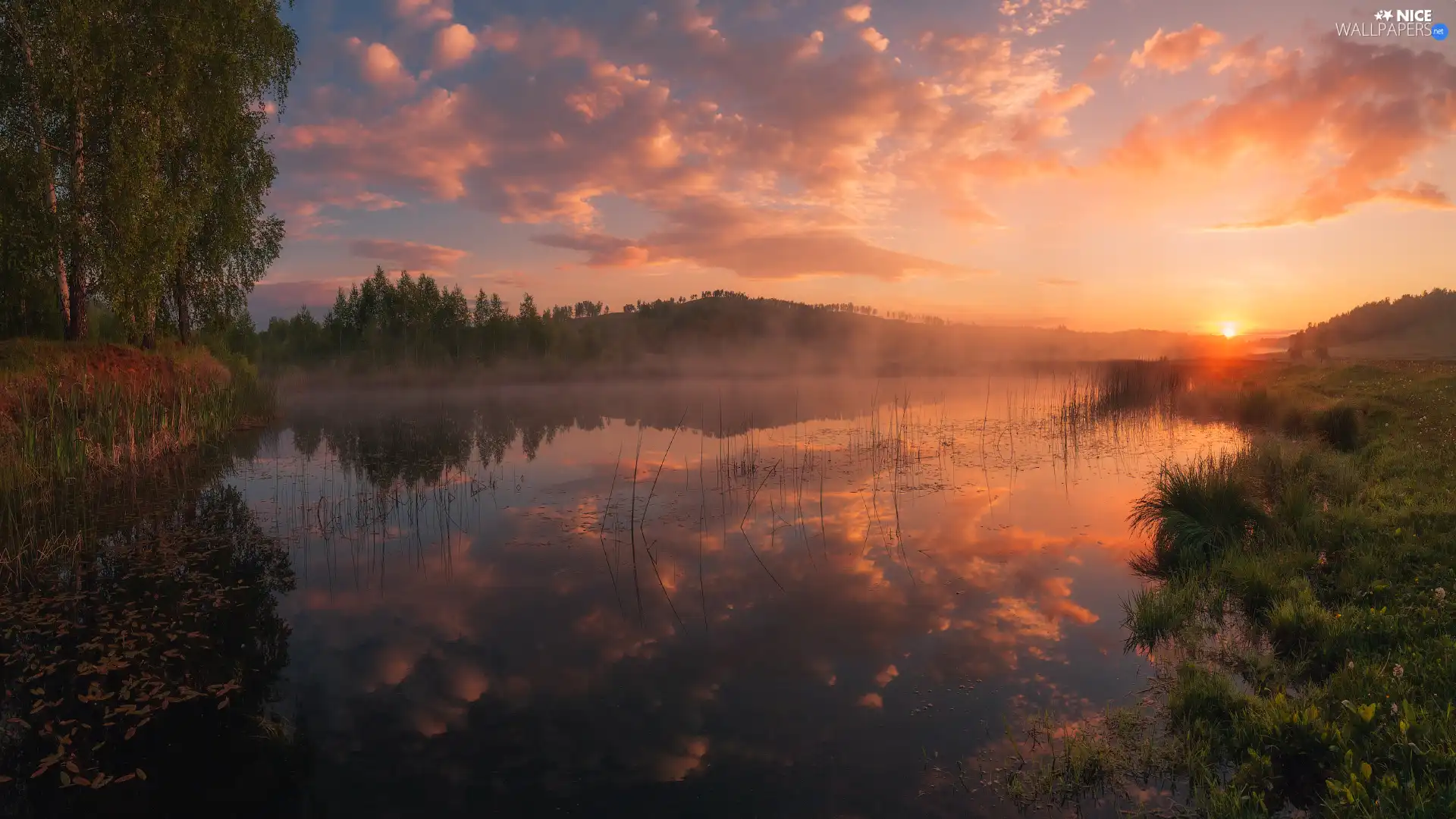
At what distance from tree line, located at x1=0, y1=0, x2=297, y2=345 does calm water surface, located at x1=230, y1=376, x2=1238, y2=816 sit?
952cm

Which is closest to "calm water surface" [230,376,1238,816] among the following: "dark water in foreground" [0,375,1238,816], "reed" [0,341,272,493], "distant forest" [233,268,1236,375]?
"dark water in foreground" [0,375,1238,816]

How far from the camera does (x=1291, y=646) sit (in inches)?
285

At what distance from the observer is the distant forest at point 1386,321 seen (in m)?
66.2

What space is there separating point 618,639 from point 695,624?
103 centimetres

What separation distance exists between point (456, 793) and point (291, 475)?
16399 mm

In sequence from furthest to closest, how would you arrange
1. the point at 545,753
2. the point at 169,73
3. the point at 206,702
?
1. the point at 169,73
2. the point at 206,702
3. the point at 545,753

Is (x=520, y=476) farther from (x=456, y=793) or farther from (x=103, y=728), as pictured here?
(x=456, y=793)

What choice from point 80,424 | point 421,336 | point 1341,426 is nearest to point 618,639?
point 80,424

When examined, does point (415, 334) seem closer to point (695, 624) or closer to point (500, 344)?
point (500, 344)

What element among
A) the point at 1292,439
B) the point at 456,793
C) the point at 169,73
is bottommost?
the point at 456,793

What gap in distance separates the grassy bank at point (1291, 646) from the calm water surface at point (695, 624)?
65 cm

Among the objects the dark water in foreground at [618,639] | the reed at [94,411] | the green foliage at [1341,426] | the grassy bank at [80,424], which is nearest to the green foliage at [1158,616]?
the dark water in foreground at [618,639]

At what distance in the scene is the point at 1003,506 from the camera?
1455 cm

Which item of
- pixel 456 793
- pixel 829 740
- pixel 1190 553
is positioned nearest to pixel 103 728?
pixel 456 793
